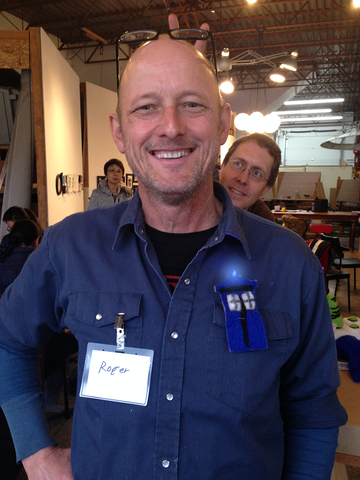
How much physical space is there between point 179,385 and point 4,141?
5.04 m

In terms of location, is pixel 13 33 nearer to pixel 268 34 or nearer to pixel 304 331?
pixel 304 331

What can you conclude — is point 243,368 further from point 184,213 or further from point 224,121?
point 224,121

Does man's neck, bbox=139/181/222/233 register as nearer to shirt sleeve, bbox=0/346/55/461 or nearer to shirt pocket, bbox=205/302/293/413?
shirt pocket, bbox=205/302/293/413

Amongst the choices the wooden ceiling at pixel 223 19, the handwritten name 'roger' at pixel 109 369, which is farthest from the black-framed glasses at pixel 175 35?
the wooden ceiling at pixel 223 19

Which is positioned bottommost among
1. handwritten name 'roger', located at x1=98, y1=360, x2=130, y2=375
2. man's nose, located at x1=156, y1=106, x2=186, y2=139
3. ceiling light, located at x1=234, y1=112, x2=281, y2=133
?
handwritten name 'roger', located at x1=98, y1=360, x2=130, y2=375

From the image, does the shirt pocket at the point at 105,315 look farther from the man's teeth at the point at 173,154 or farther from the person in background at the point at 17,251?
the person in background at the point at 17,251

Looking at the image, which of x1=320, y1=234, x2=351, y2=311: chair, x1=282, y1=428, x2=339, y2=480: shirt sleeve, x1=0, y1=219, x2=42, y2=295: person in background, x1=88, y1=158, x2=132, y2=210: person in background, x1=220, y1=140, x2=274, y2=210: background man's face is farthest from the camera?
x1=88, y1=158, x2=132, y2=210: person in background

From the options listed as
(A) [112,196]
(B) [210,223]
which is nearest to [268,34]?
(A) [112,196]

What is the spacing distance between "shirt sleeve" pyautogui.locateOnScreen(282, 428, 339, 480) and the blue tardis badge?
33 centimetres

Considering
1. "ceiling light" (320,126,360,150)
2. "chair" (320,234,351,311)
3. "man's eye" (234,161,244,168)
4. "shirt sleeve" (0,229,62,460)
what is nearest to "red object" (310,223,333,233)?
"chair" (320,234,351,311)

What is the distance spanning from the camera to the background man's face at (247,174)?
208 cm

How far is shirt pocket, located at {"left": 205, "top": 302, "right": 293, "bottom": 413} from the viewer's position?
934 mm

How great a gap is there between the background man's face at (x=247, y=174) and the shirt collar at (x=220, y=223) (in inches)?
36.0

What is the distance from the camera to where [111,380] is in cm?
101
